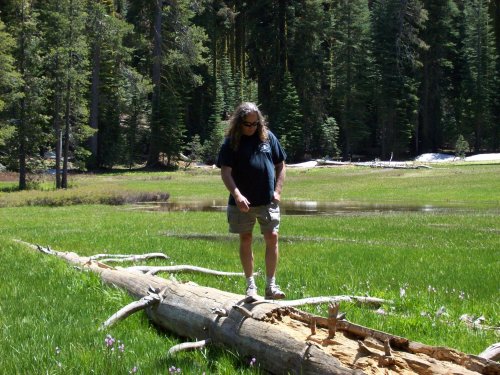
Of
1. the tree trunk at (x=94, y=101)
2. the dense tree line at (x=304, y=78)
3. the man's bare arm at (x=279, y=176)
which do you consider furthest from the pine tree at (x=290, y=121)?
the man's bare arm at (x=279, y=176)

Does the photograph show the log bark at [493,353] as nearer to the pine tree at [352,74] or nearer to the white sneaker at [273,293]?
the white sneaker at [273,293]

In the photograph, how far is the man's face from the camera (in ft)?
24.2

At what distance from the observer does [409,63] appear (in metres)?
77.0

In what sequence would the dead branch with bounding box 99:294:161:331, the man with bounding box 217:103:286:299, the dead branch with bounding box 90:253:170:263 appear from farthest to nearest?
the dead branch with bounding box 90:253:170:263
the man with bounding box 217:103:286:299
the dead branch with bounding box 99:294:161:331

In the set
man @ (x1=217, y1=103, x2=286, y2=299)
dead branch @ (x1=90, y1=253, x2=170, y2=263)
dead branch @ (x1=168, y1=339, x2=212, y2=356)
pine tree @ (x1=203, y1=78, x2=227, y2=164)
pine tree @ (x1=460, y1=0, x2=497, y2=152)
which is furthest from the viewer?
pine tree @ (x1=460, y1=0, x2=497, y2=152)

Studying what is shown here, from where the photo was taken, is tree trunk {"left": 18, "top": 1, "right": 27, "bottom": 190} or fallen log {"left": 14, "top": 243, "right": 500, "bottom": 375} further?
tree trunk {"left": 18, "top": 1, "right": 27, "bottom": 190}

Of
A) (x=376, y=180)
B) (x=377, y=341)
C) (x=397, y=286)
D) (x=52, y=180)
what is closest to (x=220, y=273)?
(x=397, y=286)

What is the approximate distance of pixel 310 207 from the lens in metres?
34.6

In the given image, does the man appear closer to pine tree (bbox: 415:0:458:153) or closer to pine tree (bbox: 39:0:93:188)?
pine tree (bbox: 39:0:93:188)

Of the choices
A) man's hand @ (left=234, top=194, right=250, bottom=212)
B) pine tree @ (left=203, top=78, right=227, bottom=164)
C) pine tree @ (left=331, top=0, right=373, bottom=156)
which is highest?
pine tree @ (left=331, top=0, right=373, bottom=156)

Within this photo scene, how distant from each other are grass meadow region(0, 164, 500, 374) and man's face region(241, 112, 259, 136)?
2231mm

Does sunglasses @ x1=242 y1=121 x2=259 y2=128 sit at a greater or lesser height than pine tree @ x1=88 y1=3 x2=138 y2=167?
lesser

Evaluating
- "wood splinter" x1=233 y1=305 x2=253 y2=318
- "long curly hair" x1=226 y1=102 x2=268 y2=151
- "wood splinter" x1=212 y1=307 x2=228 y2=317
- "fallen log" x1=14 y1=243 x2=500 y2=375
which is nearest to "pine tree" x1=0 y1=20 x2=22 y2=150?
"long curly hair" x1=226 y1=102 x2=268 y2=151

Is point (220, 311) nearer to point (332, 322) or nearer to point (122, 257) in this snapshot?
point (332, 322)
